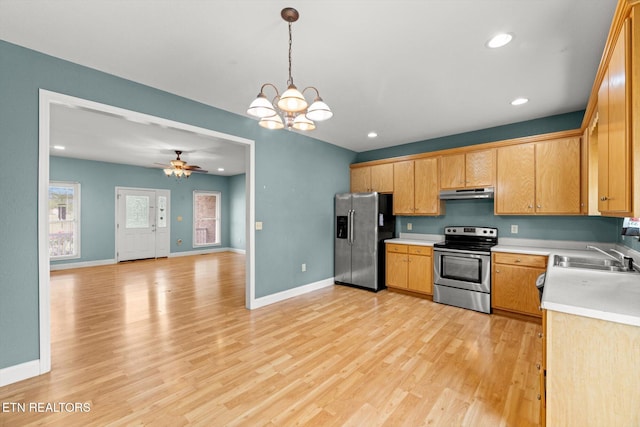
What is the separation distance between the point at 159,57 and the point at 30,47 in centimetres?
95

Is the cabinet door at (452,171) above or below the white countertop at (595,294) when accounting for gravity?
above

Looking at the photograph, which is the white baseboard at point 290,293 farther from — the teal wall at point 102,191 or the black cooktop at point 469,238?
the teal wall at point 102,191

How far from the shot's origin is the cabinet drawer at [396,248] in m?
4.50

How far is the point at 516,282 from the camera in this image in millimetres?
3461

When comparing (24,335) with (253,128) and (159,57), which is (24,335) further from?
(253,128)

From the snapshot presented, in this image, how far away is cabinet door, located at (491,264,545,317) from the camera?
3.35 metres

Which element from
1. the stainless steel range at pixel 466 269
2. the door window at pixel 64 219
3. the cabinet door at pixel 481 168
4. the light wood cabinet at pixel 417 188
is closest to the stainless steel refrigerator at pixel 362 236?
the light wood cabinet at pixel 417 188

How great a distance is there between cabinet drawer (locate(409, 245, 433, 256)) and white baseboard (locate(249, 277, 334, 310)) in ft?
5.17

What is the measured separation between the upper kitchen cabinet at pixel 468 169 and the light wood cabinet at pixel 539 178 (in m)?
0.11

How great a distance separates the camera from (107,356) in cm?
259

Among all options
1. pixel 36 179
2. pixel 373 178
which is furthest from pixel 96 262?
pixel 373 178

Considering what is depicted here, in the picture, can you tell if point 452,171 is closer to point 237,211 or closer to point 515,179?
point 515,179

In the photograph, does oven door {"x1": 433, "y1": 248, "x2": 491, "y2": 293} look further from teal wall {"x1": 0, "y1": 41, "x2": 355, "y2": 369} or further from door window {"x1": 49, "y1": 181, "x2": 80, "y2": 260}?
door window {"x1": 49, "y1": 181, "x2": 80, "y2": 260}

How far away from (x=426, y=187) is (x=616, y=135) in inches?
120
